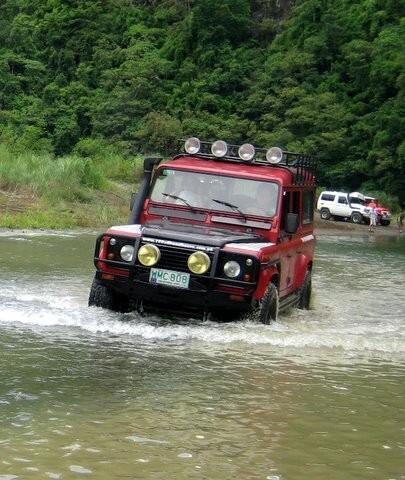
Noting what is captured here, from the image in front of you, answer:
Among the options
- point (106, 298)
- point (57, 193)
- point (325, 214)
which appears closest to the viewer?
point (106, 298)

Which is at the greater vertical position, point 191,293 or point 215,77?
point 215,77

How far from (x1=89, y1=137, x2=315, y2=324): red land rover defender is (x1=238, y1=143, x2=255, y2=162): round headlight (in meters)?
0.01

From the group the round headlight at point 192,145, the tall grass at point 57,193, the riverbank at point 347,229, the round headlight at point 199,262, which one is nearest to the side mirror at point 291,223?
the round headlight at point 199,262

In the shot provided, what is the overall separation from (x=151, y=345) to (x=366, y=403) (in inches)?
97.9

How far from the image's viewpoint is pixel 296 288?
11875mm

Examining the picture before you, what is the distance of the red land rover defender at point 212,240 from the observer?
9.23 m

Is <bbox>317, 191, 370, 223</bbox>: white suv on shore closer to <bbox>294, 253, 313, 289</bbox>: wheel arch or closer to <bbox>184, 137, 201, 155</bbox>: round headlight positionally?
<bbox>294, 253, 313, 289</bbox>: wheel arch

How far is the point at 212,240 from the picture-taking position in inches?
367

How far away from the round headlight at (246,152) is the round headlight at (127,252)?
7.51ft

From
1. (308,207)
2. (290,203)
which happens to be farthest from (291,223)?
(308,207)

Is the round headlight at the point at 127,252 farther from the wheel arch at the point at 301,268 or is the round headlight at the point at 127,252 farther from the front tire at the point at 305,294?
the front tire at the point at 305,294

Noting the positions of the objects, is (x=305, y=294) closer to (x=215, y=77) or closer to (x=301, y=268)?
(x=301, y=268)

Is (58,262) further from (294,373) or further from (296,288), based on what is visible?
(294,373)

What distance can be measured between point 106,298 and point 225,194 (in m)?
1.88
